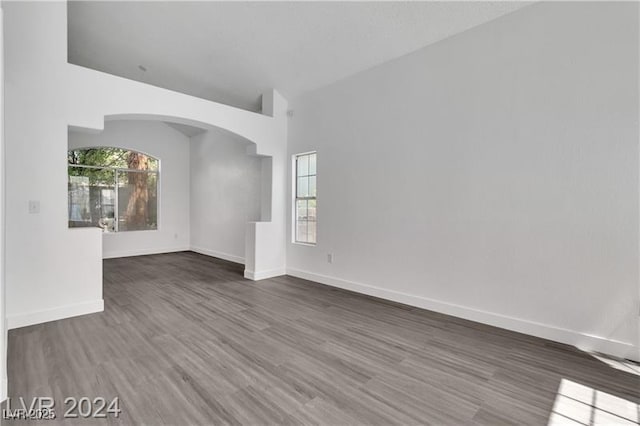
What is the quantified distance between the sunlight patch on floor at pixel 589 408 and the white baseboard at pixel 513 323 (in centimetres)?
72

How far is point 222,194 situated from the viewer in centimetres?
732

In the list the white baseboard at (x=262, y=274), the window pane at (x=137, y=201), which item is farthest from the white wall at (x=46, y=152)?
the window pane at (x=137, y=201)

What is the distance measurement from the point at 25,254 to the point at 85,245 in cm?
50

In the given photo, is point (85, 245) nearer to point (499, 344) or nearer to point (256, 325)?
point (256, 325)

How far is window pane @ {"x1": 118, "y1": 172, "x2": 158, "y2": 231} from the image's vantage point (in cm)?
746

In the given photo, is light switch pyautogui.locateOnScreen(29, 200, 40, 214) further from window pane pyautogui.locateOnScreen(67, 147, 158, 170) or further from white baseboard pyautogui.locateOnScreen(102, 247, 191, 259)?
white baseboard pyautogui.locateOnScreen(102, 247, 191, 259)

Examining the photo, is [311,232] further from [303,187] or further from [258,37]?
[258,37]

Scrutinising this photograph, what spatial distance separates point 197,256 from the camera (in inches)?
293

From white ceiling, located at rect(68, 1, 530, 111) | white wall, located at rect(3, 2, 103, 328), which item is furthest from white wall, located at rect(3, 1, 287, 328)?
white ceiling, located at rect(68, 1, 530, 111)

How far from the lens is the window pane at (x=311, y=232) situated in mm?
5246

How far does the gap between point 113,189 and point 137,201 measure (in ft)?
1.85

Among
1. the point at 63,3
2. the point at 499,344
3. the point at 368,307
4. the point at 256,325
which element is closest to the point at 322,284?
the point at 368,307

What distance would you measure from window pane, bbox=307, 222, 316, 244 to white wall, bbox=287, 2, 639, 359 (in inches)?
34.0

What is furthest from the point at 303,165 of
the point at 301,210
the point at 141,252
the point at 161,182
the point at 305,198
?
the point at 141,252
